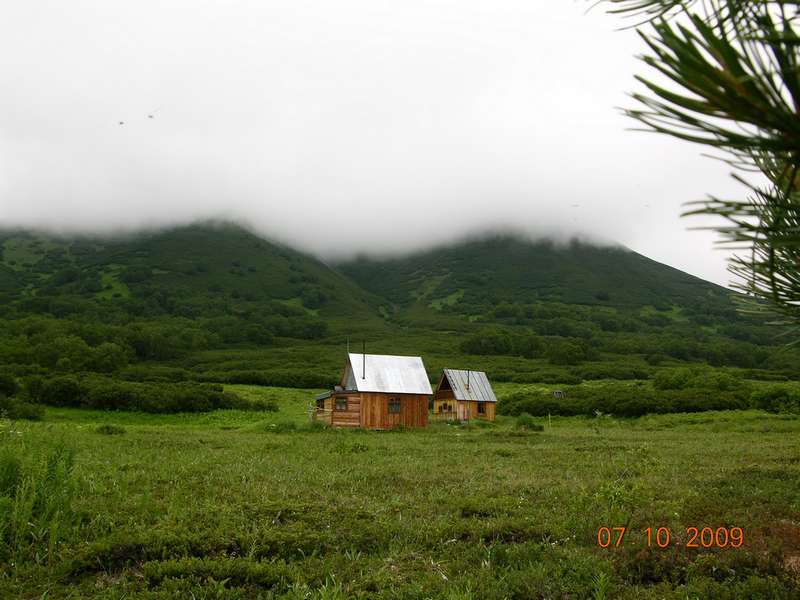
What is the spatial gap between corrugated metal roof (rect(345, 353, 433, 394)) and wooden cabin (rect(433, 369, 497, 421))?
294 inches

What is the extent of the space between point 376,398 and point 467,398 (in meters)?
11.2

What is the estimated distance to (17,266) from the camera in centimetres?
17575

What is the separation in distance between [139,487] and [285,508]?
3.80 meters

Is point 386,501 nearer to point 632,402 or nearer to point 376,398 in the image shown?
point 376,398

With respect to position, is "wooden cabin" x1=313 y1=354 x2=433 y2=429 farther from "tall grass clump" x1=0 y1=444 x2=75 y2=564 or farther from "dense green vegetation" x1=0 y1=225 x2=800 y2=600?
"tall grass clump" x1=0 y1=444 x2=75 y2=564

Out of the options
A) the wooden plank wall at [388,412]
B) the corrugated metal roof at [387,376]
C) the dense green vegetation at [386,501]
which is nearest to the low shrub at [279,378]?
the dense green vegetation at [386,501]

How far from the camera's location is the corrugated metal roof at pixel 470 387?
49438 mm

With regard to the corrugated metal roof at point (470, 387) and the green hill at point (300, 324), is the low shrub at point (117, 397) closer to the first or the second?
the green hill at point (300, 324)

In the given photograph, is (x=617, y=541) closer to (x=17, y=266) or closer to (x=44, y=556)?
(x=44, y=556)

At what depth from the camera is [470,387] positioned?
50.2m

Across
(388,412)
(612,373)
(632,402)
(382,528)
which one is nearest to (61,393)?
(388,412)

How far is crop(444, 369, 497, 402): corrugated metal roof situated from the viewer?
49.4 m

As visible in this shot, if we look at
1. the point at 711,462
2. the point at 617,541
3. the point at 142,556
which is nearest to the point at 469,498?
the point at 617,541

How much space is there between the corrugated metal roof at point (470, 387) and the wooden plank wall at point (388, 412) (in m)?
8.43
